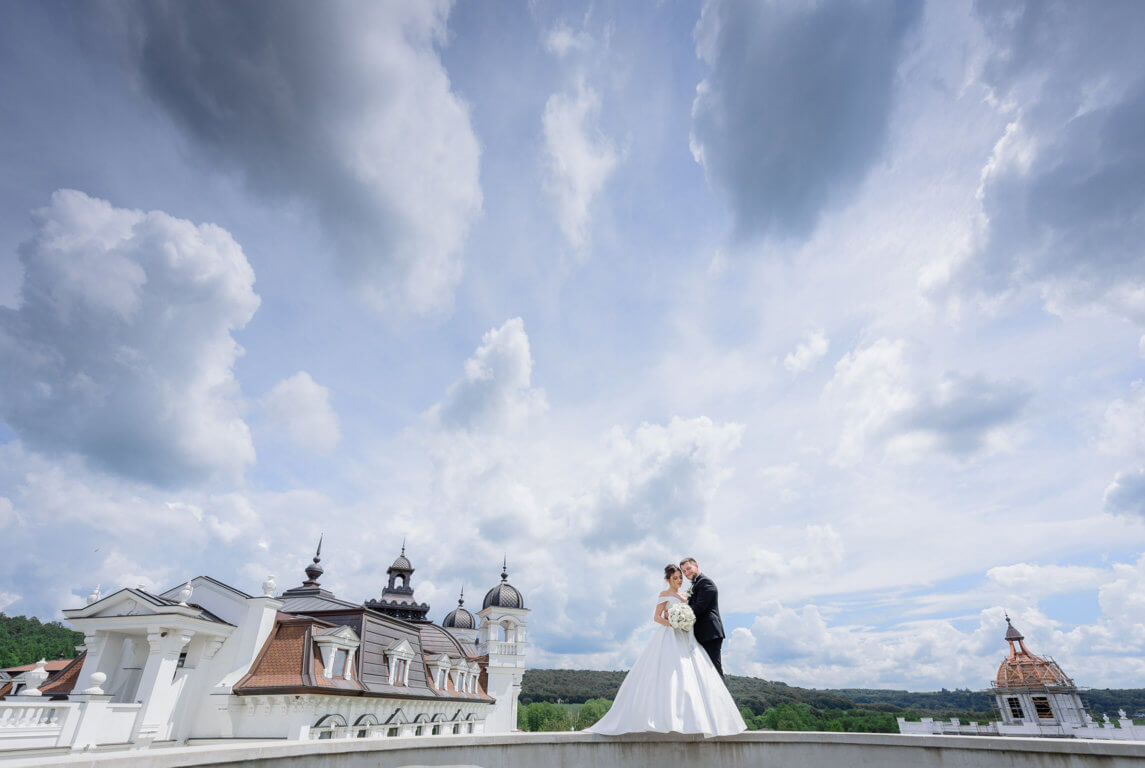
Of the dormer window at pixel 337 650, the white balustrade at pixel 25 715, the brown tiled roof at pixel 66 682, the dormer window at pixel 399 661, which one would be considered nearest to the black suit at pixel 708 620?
the white balustrade at pixel 25 715

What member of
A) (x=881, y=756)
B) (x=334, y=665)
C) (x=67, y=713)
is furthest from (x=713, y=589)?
(x=334, y=665)

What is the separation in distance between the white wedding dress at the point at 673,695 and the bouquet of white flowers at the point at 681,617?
0.44 ft

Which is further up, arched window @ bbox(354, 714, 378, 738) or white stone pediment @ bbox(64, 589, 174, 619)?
white stone pediment @ bbox(64, 589, 174, 619)

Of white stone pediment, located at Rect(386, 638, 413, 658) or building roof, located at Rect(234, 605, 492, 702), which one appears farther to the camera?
white stone pediment, located at Rect(386, 638, 413, 658)

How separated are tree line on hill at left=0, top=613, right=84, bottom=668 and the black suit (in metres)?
97.6

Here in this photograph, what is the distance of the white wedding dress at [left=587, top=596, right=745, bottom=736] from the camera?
691 cm

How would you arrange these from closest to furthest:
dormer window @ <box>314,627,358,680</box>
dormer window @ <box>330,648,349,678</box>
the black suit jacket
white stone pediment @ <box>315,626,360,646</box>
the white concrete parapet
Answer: the white concrete parapet → the black suit jacket → dormer window @ <box>314,627,358,680</box> → white stone pediment @ <box>315,626,360,646</box> → dormer window @ <box>330,648,349,678</box>

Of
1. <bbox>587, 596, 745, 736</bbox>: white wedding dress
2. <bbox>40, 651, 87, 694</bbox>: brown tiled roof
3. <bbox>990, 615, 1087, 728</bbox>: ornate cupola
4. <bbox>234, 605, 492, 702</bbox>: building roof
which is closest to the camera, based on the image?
<bbox>587, 596, 745, 736</bbox>: white wedding dress

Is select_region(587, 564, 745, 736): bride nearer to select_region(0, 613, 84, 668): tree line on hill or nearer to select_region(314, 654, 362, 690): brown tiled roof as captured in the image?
select_region(314, 654, 362, 690): brown tiled roof

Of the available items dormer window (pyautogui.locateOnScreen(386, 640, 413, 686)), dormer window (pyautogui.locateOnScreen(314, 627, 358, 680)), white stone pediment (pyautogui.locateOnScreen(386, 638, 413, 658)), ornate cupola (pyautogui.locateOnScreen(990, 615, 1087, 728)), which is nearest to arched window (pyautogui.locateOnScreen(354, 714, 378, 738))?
dormer window (pyautogui.locateOnScreen(314, 627, 358, 680))

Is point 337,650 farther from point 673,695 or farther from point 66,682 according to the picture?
point 673,695

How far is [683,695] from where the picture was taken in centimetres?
718

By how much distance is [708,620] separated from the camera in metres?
8.22

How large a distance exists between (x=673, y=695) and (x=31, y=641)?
431 ft
